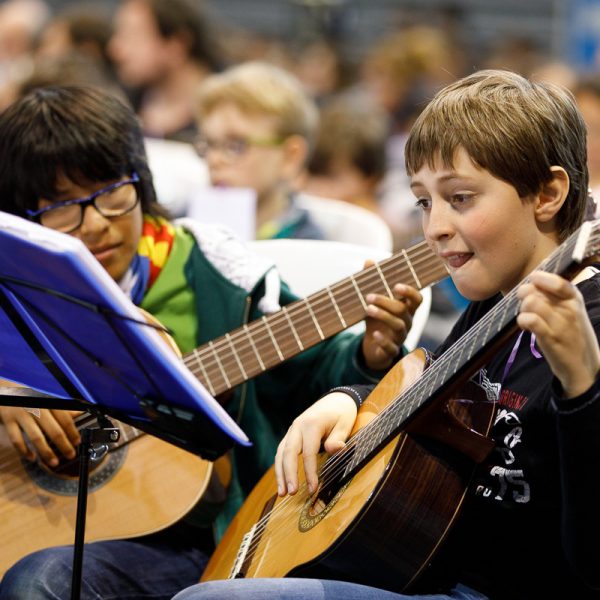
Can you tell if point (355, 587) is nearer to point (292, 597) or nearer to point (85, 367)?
point (292, 597)

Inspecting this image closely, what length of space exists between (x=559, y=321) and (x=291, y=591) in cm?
56

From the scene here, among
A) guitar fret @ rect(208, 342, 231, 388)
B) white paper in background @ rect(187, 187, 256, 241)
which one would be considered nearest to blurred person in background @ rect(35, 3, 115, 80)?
white paper in background @ rect(187, 187, 256, 241)

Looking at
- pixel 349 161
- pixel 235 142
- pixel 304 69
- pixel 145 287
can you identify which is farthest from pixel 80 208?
pixel 304 69

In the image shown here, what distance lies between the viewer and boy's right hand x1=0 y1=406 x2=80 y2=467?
212 centimetres

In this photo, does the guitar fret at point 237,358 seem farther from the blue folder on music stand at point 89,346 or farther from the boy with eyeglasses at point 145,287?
the blue folder on music stand at point 89,346

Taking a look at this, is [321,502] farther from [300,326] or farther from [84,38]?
[84,38]

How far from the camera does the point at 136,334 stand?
1.45 m

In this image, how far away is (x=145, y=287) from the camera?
2.32 metres

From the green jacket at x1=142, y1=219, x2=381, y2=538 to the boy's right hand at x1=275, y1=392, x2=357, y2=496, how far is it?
0.35m

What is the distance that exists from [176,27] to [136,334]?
13.6 ft

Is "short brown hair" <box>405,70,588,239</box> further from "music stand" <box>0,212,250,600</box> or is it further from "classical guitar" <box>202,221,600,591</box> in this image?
"music stand" <box>0,212,250,600</box>

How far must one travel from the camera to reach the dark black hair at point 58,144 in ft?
7.12

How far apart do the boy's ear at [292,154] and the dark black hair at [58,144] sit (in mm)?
1550

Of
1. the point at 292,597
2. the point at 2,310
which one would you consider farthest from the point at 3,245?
the point at 292,597
